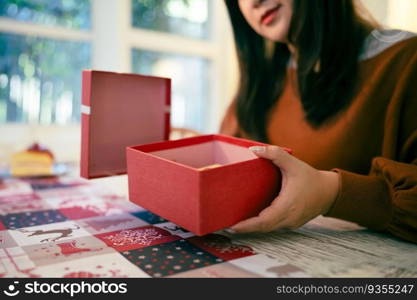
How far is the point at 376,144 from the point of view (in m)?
0.82

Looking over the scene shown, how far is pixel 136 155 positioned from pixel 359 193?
373 mm

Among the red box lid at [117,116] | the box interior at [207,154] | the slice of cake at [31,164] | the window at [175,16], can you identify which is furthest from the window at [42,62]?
the box interior at [207,154]

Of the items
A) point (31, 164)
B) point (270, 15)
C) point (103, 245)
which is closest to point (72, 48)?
point (31, 164)

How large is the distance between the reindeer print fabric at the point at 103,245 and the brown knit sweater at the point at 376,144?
0.23 metres

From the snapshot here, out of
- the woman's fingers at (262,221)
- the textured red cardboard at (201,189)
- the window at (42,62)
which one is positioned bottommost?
the woman's fingers at (262,221)

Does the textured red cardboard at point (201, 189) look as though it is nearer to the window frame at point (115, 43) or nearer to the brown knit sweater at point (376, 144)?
the brown knit sweater at point (376, 144)

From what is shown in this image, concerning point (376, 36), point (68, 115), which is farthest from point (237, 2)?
point (68, 115)

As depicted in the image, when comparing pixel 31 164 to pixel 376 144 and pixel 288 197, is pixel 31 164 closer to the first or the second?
pixel 288 197

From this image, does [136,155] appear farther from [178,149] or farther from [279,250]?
[279,250]

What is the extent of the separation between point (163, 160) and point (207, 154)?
0.74ft

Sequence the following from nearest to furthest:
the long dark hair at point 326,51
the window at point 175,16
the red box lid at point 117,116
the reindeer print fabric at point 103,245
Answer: the reindeer print fabric at point 103,245 < the red box lid at point 117,116 < the long dark hair at point 326,51 < the window at point 175,16

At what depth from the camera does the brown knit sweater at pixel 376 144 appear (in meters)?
0.61

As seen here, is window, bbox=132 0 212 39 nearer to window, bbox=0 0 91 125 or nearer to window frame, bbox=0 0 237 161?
window frame, bbox=0 0 237 161

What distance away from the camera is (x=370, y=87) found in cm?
81
